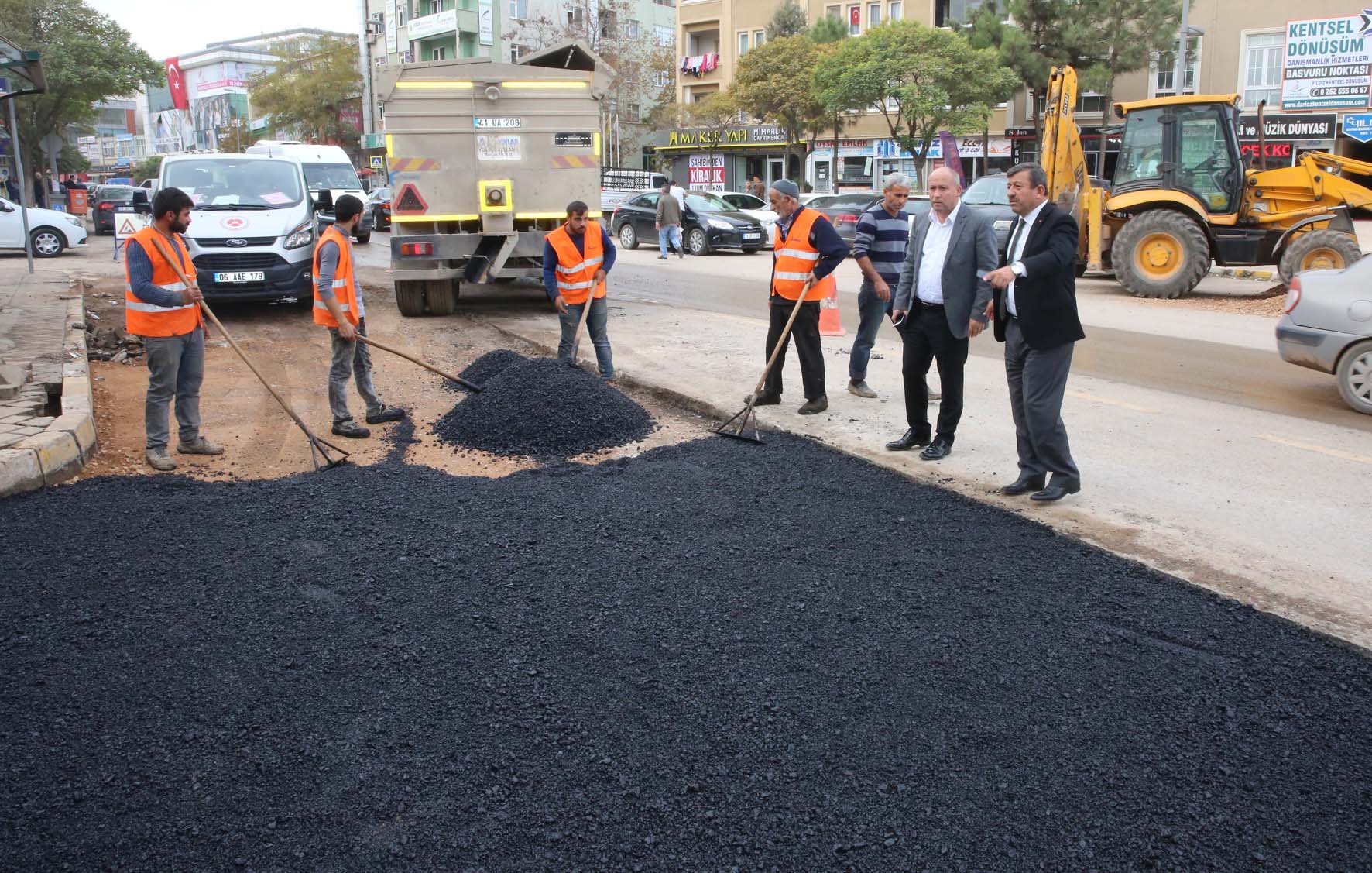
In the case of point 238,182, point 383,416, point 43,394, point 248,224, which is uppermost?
point 238,182

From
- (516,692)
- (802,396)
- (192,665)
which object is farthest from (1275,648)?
(802,396)

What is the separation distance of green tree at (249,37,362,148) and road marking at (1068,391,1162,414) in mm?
55413

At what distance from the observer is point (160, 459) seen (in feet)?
21.2

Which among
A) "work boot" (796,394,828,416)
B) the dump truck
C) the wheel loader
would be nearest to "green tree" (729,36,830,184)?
the wheel loader

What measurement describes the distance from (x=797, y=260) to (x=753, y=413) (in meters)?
1.17

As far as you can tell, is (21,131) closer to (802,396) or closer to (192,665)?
(802,396)

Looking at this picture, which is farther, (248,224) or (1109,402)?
(248,224)

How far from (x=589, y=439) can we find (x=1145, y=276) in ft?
36.4

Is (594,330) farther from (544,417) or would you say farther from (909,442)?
(909,442)

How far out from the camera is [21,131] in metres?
37.9

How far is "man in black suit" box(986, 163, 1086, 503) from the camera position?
17.4 ft

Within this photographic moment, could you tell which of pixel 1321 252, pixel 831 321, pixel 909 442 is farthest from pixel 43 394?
pixel 1321 252

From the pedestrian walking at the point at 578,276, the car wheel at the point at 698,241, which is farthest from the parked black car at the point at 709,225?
the pedestrian walking at the point at 578,276

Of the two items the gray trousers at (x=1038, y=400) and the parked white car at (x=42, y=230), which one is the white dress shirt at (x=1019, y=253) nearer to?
the gray trousers at (x=1038, y=400)
